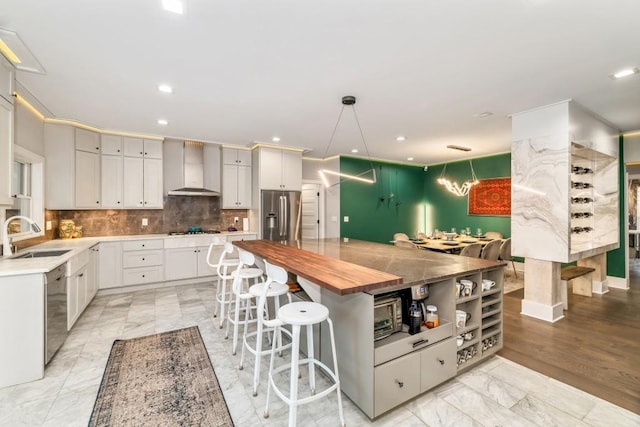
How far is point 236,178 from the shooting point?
5.46 metres

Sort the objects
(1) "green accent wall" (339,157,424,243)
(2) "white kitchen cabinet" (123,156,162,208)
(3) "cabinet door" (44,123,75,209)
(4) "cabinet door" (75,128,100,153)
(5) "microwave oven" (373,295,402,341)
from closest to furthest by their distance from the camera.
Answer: (5) "microwave oven" (373,295,402,341) < (3) "cabinet door" (44,123,75,209) < (4) "cabinet door" (75,128,100,153) < (2) "white kitchen cabinet" (123,156,162,208) < (1) "green accent wall" (339,157,424,243)

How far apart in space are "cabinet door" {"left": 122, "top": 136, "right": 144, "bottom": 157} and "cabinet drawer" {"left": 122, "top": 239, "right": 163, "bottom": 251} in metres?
1.40

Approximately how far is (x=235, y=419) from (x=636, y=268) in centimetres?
863

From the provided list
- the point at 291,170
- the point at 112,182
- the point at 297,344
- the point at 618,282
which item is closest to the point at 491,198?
the point at 618,282

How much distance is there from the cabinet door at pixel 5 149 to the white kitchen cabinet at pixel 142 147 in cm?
222

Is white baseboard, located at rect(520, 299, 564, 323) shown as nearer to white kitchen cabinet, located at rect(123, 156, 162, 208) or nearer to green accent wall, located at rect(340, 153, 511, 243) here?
green accent wall, located at rect(340, 153, 511, 243)

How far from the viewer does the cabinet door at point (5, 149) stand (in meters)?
2.34

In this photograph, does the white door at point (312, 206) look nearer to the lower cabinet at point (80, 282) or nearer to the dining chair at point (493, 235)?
the dining chair at point (493, 235)

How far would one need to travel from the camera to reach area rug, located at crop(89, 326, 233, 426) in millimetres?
1845

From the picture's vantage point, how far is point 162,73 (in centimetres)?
256

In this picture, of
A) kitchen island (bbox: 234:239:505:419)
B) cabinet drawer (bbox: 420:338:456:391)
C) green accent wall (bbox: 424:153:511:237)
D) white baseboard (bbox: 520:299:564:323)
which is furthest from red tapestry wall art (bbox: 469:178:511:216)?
cabinet drawer (bbox: 420:338:456:391)

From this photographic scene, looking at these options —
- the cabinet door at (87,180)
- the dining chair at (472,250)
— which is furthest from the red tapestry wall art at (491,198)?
the cabinet door at (87,180)

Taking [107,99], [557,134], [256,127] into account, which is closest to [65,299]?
[107,99]

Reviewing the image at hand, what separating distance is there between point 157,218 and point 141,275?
3.40 ft
